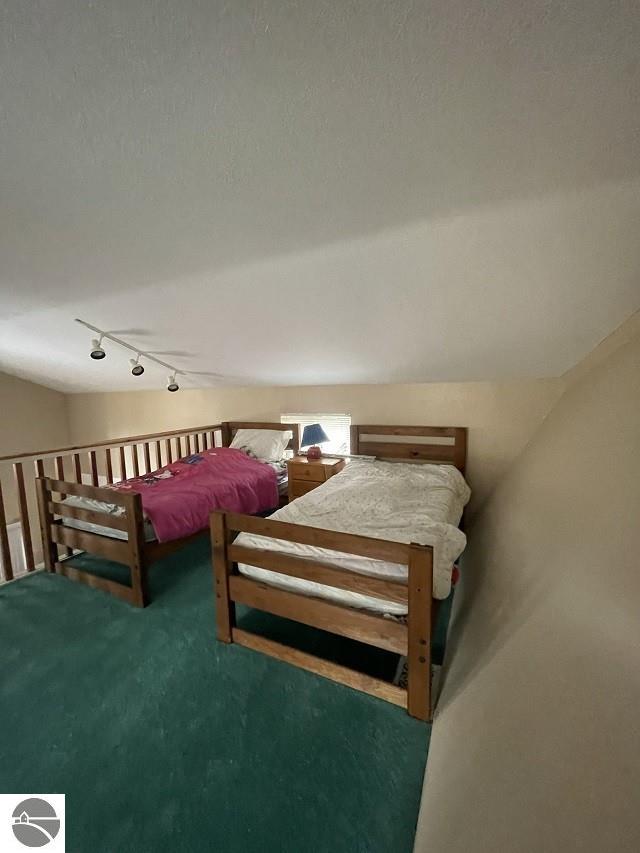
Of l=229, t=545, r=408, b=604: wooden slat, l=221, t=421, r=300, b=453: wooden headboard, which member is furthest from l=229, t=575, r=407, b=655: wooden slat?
l=221, t=421, r=300, b=453: wooden headboard

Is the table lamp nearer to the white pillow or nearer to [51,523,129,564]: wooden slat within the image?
the white pillow

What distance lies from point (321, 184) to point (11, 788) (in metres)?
2.32

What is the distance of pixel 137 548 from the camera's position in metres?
2.09

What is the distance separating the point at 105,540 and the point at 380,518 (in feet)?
5.89

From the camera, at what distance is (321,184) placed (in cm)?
118

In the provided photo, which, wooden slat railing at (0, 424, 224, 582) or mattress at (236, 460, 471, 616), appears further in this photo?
wooden slat railing at (0, 424, 224, 582)

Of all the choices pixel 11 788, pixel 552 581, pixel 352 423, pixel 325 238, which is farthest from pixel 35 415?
pixel 552 581

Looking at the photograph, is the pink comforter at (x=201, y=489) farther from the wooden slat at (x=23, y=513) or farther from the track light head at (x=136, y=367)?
the track light head at (x=136, y=367)

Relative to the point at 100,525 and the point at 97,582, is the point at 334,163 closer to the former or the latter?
the point at 100,525

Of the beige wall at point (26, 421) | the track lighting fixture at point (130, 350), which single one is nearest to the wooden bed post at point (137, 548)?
the track lighting fixture at point (130, 350)

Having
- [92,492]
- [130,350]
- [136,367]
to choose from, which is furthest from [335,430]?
[92,492]

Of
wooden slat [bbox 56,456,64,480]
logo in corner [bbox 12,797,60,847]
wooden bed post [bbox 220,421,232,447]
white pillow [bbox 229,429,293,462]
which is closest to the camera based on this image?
logo in corner [bbox 12,797,60,847]

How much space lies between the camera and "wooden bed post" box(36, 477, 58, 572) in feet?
7.94

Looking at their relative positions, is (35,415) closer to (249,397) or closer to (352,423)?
(249,397)
